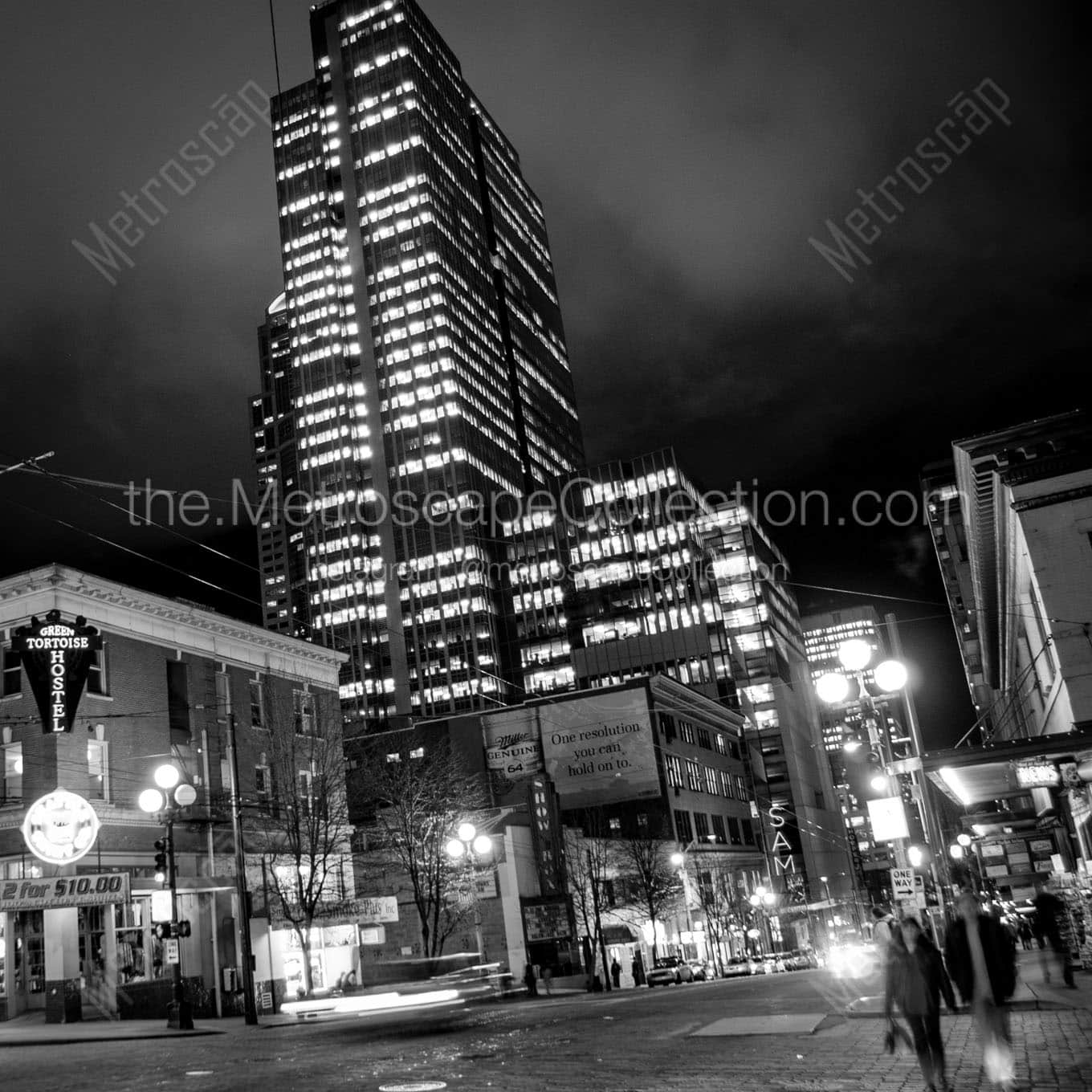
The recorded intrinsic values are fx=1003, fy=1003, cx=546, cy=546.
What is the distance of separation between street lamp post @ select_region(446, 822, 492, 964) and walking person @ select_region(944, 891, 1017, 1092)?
2028cm

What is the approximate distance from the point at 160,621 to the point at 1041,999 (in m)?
36.4

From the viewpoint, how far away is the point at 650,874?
196 feet

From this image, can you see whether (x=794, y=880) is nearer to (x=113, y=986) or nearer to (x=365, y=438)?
(x=113, y=986)

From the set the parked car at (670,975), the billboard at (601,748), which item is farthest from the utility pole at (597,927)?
the billboard at (601,748)

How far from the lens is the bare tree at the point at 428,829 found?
45.7 meters

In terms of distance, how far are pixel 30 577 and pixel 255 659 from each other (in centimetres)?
1240

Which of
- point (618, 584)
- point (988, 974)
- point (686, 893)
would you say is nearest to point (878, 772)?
point (988, 974)

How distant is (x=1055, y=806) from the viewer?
35.4m

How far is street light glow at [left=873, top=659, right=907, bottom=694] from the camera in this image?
18.0 meters

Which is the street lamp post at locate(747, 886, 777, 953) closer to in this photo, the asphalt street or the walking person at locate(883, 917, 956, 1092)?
the asphalt street

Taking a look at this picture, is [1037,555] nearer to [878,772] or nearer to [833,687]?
[878,772]

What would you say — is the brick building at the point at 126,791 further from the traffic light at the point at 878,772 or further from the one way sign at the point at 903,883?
the one way sign at the point at 903,883

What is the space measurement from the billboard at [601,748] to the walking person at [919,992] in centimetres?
6249

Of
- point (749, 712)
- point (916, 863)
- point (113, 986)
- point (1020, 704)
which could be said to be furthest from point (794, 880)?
point (916, 863)
